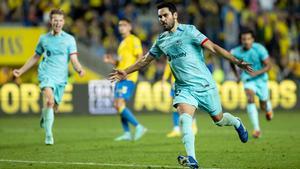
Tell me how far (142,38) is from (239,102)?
4.56 meters

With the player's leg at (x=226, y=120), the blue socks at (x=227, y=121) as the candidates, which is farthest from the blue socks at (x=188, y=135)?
the blue socks at (x=227, y=121)

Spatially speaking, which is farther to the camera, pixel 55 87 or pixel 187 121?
pixel 55 87

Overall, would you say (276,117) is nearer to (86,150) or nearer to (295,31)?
(295,31)

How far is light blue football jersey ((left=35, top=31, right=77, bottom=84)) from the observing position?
14.8 m

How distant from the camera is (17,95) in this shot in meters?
24.2

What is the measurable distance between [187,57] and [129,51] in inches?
232

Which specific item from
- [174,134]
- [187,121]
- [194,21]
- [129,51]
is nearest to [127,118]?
[174,134]

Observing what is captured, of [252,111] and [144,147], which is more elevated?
[252,111]

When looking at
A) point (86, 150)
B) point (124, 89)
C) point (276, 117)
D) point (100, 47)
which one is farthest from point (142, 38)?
point (86, 150)

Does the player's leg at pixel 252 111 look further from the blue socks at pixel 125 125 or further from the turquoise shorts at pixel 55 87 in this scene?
the turquoise shorts at pixel 55 87

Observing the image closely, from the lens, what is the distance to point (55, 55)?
586 inches

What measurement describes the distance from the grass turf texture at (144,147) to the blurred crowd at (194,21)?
20.6 ft

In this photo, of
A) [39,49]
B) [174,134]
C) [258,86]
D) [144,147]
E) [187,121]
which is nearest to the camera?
[187,121]

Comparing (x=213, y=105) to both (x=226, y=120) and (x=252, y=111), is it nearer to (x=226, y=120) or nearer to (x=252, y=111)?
(x=226, y=120)
